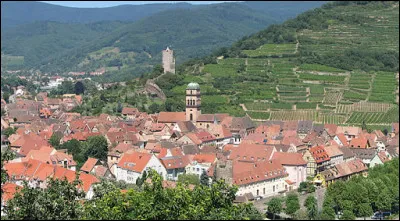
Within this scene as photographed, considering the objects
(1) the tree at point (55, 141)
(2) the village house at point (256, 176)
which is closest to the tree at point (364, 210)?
(2) the village house at point (256, 176)

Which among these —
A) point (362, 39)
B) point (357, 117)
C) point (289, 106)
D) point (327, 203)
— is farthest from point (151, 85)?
point (327, 203)

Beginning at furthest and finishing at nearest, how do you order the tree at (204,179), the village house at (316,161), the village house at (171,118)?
1. the village house at (171,118)
2. the village house at (316,161)
3. the tree at (204,179)

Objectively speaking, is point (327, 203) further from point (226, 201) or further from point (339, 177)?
point (226, 201)

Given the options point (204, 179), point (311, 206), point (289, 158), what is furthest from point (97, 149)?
point (311, 206)

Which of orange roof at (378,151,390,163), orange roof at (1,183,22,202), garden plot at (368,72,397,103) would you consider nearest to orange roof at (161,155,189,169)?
orange roof at (1,183,22,202)

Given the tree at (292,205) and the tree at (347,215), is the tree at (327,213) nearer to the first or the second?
the tree at (347,215)

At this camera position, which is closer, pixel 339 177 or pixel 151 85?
pixel 339 177

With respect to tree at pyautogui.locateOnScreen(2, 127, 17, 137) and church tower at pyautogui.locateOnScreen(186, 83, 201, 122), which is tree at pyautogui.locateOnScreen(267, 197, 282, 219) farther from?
tree at pyautogui.locateOnScreen(2, 127, 17, 137)
